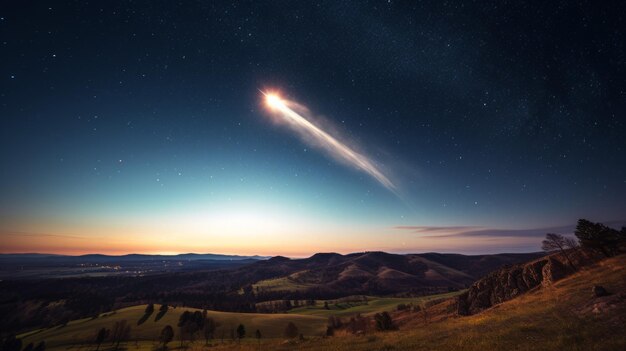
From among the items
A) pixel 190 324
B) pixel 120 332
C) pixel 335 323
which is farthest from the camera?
pixel 120 332

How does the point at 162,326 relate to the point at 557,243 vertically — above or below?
below

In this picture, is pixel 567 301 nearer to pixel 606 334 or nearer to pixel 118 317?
pixel 606 334

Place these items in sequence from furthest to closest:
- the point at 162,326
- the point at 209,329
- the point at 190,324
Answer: the point at 162,326
the point at 190,324
the point at 209,329

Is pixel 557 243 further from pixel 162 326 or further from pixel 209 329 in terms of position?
pixel 162 326

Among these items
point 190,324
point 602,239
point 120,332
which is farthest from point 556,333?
point 120,332

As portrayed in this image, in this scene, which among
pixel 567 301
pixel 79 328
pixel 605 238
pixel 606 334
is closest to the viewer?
pixel 606 334

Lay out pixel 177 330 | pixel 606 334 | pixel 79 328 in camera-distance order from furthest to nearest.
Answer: pixel 79 328 → pixel 177 330 → pixel 606 334

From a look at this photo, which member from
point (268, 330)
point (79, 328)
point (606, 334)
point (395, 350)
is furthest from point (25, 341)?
point (606, 334)

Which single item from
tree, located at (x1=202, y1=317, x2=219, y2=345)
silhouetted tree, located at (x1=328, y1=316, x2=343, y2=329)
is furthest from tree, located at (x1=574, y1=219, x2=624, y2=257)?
tree, located at (x1=202, y1=317, x2=219, y2=345)
